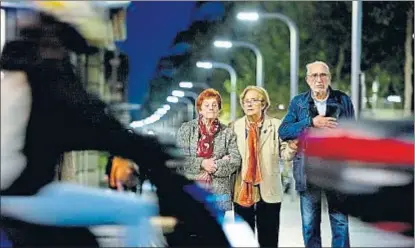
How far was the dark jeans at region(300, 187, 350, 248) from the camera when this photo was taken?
3.42m

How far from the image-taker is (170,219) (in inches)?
120

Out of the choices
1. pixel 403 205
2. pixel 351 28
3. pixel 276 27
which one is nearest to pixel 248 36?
pixel 276 27

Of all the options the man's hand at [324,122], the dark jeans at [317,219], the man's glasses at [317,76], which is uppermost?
the man's glasses at [317,76]

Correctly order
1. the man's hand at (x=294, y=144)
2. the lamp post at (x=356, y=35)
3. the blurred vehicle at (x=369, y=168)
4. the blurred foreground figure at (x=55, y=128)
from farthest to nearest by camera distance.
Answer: the lamp post at (x=356, y=35) → the man's hand at (x=294, y=144) → the blurred vehicle at (x=369, y=168) → the blurred foreground figure at (x=55, y=128)

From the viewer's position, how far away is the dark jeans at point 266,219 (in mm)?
3385

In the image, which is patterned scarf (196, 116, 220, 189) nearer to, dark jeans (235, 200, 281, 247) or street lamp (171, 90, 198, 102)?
street lamp (171, 90, 198, 102)

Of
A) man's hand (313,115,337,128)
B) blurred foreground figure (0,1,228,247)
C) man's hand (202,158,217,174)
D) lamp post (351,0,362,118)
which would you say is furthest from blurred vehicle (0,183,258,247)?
lamp post (351,0,362,118)

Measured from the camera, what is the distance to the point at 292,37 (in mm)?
3568

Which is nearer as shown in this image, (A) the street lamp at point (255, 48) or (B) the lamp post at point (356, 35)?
(A) the street lamp at point (255, 48)

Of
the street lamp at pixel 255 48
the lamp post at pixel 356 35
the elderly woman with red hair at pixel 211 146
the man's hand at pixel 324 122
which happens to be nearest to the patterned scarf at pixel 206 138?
the elderly woman with red hair at pixel 211 146

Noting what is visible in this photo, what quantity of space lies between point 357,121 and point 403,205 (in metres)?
0.26

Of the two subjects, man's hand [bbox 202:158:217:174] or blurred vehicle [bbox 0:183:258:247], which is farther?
man's hand [bbox 202:158:217:174]

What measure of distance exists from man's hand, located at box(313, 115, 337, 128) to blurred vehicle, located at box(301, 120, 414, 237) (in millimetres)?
20

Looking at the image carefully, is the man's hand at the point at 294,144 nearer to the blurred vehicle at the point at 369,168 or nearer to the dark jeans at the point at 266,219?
the blurred vehicle at the point at 369,168
